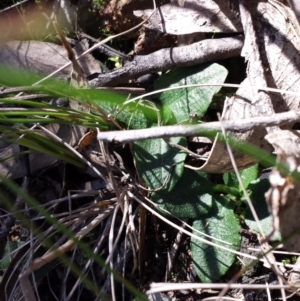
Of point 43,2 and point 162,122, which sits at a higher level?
point 43,2

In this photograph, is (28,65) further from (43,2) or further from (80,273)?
(80,273)

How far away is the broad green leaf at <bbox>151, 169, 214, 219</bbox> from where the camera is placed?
4.43 feet

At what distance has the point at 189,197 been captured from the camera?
137 cm

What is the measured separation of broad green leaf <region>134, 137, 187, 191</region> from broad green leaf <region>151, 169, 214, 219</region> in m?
0.03

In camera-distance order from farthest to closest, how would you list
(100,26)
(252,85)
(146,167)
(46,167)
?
1. (100,26)
2. (46,167)
3. (146,167)
4. (252,85)

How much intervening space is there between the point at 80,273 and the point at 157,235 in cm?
23

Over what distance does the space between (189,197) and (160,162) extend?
0.12m

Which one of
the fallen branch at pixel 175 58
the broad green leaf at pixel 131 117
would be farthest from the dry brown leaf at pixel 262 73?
the broad green leaf at pixel 131 117

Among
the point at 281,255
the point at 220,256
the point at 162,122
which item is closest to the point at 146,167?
the point at 162,122

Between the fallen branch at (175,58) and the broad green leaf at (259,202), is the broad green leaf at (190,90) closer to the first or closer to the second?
the fallen branch at (175,58)

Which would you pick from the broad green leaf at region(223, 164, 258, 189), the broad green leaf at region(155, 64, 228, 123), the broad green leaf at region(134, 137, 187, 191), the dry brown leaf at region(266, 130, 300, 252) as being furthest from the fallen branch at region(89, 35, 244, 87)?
the dry brown leaf at region(266, 130, 300, 252)

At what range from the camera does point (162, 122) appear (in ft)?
4.58

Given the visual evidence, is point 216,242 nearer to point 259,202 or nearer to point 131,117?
point 259,202

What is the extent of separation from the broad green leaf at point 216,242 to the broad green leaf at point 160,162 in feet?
0.46
